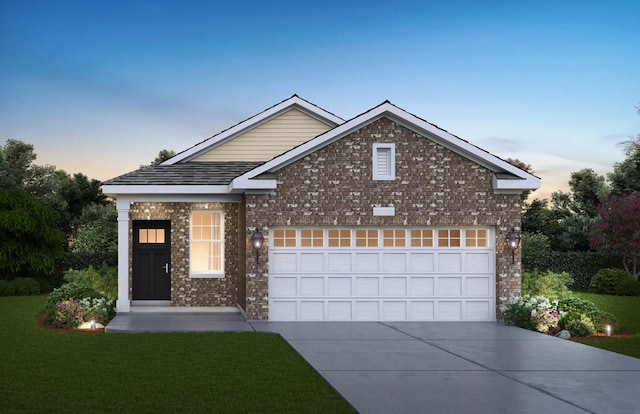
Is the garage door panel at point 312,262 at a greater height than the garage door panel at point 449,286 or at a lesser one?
greater

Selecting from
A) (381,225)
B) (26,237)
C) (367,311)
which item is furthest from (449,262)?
(26,237)

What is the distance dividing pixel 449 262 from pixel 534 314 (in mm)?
2680

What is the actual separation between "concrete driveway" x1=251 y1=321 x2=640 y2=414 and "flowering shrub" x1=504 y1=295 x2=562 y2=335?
21.3 inches

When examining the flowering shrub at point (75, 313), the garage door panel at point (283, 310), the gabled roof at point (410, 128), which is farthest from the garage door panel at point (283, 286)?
the flowering shrub at point (75, 313)

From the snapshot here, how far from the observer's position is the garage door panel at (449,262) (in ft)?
67.7

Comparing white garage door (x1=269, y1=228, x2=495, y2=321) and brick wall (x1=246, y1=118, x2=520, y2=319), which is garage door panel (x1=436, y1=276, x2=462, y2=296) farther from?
brick wall (x1=246, y1=118, x2=520, y2=319)

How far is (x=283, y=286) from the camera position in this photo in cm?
2042

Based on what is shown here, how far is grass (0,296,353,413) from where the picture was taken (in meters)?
10.0

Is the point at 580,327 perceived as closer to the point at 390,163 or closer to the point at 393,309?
the point at 393,309

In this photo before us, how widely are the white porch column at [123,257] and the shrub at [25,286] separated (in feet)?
36.3

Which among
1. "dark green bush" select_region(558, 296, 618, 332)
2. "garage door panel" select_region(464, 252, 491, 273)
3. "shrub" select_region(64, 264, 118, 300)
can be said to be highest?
"garage door panel" select_region(464, 252, 491, 273)

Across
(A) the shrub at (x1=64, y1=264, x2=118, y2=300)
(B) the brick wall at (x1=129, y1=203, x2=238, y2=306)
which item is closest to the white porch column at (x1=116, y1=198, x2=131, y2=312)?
(B) the brick wall at (x1=129, y1=203, x2=238, y2=306)

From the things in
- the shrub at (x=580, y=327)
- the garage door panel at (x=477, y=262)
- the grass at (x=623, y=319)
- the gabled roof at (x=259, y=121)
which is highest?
the gabled roof at (x=259, y=121)

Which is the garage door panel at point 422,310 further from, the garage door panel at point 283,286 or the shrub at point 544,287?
the shrub at point 544,287
